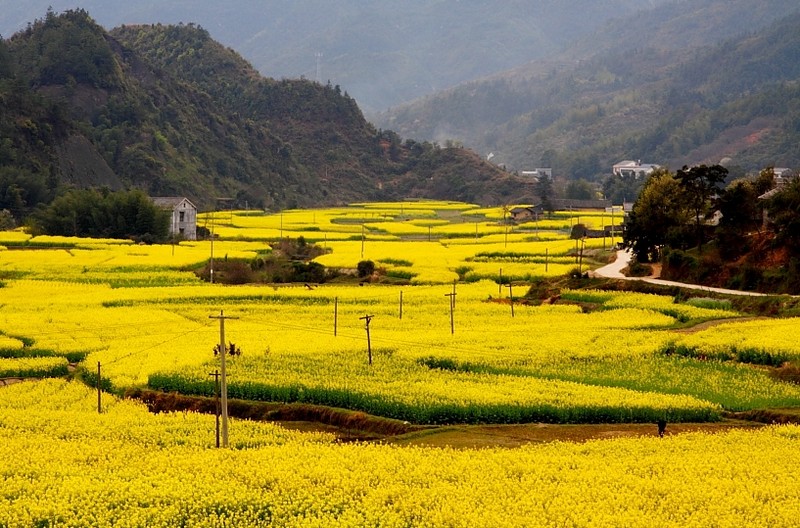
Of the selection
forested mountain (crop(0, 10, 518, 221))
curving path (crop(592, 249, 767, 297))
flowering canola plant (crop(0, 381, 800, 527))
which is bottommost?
flowering canola plant (crop(0, 381, 800, 527))

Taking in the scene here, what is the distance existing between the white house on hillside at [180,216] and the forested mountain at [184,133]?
13.7 m

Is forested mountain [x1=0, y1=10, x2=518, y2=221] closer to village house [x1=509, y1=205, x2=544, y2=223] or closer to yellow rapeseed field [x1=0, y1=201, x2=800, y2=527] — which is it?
village house [x1=509, y1=205, x2=544, y2=223]

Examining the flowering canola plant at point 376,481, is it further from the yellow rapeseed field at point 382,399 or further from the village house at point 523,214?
the village house at point 523,214

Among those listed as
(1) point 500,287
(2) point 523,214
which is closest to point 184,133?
(2) point 523,214

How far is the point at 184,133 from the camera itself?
133875mm

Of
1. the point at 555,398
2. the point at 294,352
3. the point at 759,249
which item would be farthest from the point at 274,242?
the point at 555,398

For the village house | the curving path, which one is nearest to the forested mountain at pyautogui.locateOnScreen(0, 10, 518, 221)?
the village house

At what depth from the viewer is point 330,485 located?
23.4 meters

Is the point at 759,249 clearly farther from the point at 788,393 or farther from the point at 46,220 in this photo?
the point at 46,220

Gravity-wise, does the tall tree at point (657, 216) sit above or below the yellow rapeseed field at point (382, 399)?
above

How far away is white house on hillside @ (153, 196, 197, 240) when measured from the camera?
89438 mm

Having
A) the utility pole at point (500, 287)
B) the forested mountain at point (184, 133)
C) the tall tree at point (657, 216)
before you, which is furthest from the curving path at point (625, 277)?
the forested mountain at point (184, 133)

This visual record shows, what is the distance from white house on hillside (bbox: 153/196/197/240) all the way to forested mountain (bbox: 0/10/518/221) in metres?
13.7

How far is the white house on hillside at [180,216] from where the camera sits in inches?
Result: 3521
